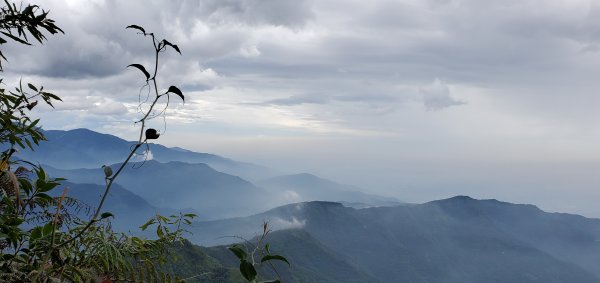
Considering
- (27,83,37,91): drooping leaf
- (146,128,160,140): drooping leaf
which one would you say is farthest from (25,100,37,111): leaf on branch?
(146,128,160,140): drooping leaf

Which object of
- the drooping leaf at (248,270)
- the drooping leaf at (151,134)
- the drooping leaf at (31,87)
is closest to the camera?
the drooping leaf at (248,270)

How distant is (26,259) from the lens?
3.24m

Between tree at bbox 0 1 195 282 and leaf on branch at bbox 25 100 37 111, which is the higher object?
leaf on branch at bbox 25 100 37 111

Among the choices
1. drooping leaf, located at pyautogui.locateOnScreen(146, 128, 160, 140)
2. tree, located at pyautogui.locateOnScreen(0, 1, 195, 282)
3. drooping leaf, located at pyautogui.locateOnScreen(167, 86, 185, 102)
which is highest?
drooping leaf, located at pyautogui.locateOnScreen(167, 86, 185, 102)

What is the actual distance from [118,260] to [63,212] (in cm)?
111

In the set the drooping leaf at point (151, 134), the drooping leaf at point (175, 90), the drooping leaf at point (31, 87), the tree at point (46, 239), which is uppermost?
the drooping leaf at point (31, 87)

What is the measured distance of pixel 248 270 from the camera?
2004 mm

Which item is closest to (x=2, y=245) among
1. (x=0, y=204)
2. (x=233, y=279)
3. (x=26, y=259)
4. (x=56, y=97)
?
(x=0, y=204)

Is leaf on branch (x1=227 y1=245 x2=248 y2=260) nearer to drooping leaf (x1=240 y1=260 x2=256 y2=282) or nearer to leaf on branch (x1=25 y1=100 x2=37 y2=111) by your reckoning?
drooping leaf (x1=240 y1=260 x2=256 y2=282)

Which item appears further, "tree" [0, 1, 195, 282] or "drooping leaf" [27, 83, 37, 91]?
"drooping leaf" [27, 83, 37, 91]

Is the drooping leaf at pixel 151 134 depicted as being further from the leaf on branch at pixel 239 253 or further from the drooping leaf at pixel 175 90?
the leaf on branch at pixel 239 253

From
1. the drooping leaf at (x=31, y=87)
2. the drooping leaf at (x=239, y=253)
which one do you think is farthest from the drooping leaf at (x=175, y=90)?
the drooping leaf at (x=31, y=87)

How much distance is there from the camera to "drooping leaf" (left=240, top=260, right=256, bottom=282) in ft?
6.48

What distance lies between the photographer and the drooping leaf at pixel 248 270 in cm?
197
